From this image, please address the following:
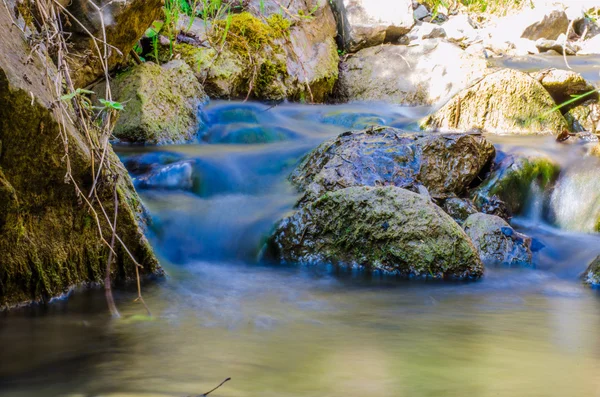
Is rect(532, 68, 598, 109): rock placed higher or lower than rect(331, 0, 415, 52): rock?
lower

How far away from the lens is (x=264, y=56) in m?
8.02

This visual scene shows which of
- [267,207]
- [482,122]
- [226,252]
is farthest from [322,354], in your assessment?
[482,122]

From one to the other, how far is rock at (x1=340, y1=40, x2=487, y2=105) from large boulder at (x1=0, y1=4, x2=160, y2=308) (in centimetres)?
672

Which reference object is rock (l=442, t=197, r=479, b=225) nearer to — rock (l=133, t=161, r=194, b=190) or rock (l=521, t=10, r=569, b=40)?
rock (l=133, t=161, r=194, b=190)

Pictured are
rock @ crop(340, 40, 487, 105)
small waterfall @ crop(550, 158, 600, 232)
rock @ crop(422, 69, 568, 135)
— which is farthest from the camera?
rock @ crop(340, 40, 487, 105)

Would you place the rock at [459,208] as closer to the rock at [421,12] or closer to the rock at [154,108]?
the rock at [154,108]

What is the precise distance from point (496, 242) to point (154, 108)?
347cm

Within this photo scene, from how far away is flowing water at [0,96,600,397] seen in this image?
6.71 feet

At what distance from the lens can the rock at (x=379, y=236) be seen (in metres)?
3.82

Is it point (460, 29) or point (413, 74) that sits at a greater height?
point (460, 29)

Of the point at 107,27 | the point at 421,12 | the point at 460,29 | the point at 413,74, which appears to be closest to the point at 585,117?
the point at 413,74

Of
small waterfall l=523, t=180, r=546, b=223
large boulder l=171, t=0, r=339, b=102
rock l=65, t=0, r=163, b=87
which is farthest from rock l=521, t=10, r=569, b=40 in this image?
rock l=65, t=0, r=163, b=87

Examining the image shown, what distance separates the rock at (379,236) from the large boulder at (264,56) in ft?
9.30

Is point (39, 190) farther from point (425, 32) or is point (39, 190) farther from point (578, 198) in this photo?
point (425, 32)
